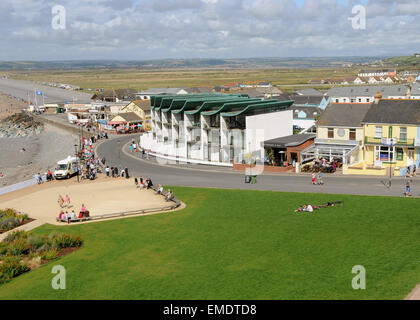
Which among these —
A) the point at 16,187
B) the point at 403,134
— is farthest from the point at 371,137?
the point at 16,187

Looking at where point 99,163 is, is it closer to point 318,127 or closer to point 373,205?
point 318,127

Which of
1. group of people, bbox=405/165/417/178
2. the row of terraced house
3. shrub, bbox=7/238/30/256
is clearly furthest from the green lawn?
the row of terraced house

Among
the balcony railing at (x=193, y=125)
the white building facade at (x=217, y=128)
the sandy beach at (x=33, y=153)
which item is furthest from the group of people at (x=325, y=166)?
the sandy beach at (x=33, y=153)

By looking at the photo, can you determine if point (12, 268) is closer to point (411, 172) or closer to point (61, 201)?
point (61, 201)

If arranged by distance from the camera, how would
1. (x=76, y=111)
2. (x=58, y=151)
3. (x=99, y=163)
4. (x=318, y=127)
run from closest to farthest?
(x=318, y=127) → (x=99, y=163) → (x=58, y=151) → (x=76, y=111)

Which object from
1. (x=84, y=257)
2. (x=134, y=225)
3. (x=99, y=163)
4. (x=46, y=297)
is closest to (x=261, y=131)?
(x=99, y=163)

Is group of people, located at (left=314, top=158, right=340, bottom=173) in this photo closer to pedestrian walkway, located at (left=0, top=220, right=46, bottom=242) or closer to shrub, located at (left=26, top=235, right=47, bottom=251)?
pedestrian walkway, located at (left=0, top=220, right=46, bottom=242)
